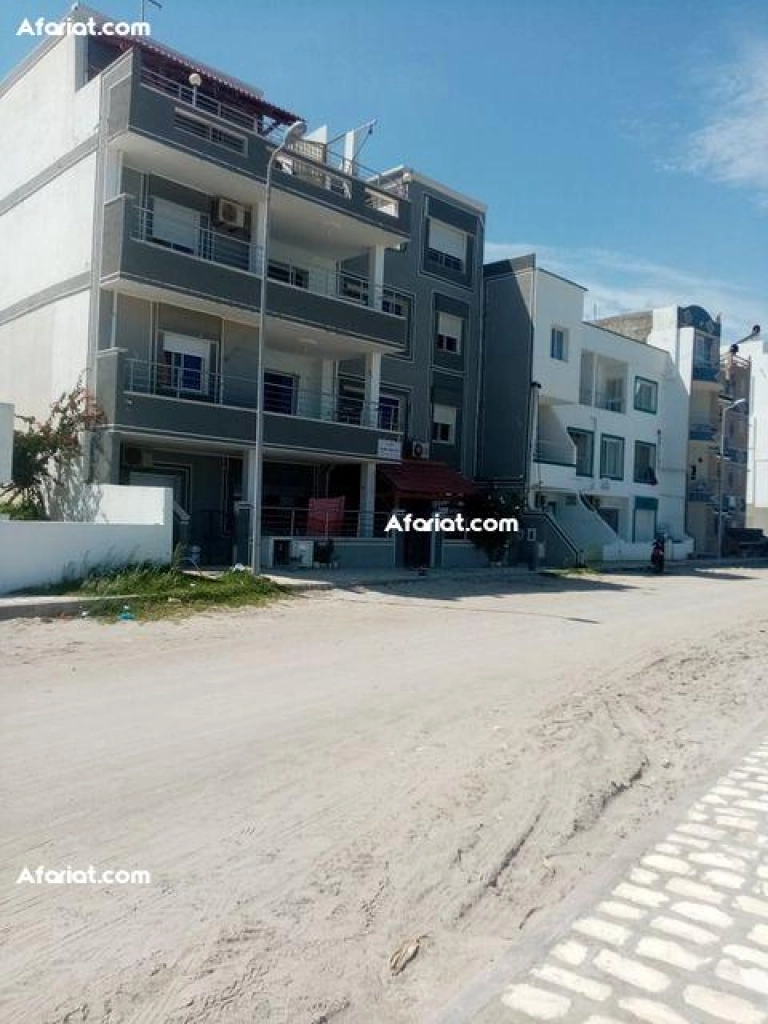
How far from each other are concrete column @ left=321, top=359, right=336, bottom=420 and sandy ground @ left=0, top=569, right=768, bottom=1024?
1656 cm

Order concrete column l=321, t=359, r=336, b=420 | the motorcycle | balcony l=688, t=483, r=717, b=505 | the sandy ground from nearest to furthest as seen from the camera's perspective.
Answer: the sandy ground < concrete column l=321, t=359, r=336, b=420 < the motorcycle < balcony l=688, t=483, r=717, b=505

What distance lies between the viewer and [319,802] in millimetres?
5293

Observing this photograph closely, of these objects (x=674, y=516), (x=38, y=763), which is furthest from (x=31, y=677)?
(x=674, y=516)

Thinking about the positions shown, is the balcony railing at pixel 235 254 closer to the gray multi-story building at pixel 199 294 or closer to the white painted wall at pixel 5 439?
the gray multi-story building at pixel 199 294

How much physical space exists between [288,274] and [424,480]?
332 inches

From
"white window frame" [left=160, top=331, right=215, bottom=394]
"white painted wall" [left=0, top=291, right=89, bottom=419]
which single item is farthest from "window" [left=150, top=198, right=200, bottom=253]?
"white painted wall" [left=0, top=291, right=89, bottom=419]

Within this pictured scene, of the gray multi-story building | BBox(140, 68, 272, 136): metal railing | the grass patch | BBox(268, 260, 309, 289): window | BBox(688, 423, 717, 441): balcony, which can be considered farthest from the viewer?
BBox(688, 423, 717, 441): balcony

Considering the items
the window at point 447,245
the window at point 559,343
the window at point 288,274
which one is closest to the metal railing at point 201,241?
the window at point 288,274

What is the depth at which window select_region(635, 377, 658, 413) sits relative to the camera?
4506cm

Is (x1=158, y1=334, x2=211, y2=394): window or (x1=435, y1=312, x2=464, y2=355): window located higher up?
(x1=435, y1=312, x2=464, y2=355): window

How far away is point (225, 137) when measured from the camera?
78.2 ft

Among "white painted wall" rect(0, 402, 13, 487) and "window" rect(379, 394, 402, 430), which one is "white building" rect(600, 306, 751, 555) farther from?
"white painted wall" rect(0, 402, 13, 487)

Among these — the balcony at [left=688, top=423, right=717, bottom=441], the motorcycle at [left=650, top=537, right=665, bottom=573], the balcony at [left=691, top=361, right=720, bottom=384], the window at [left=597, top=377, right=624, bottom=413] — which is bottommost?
the motorcycle at [left=650, top=537, right=665, bottom=573]

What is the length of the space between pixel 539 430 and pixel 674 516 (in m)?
14.1
